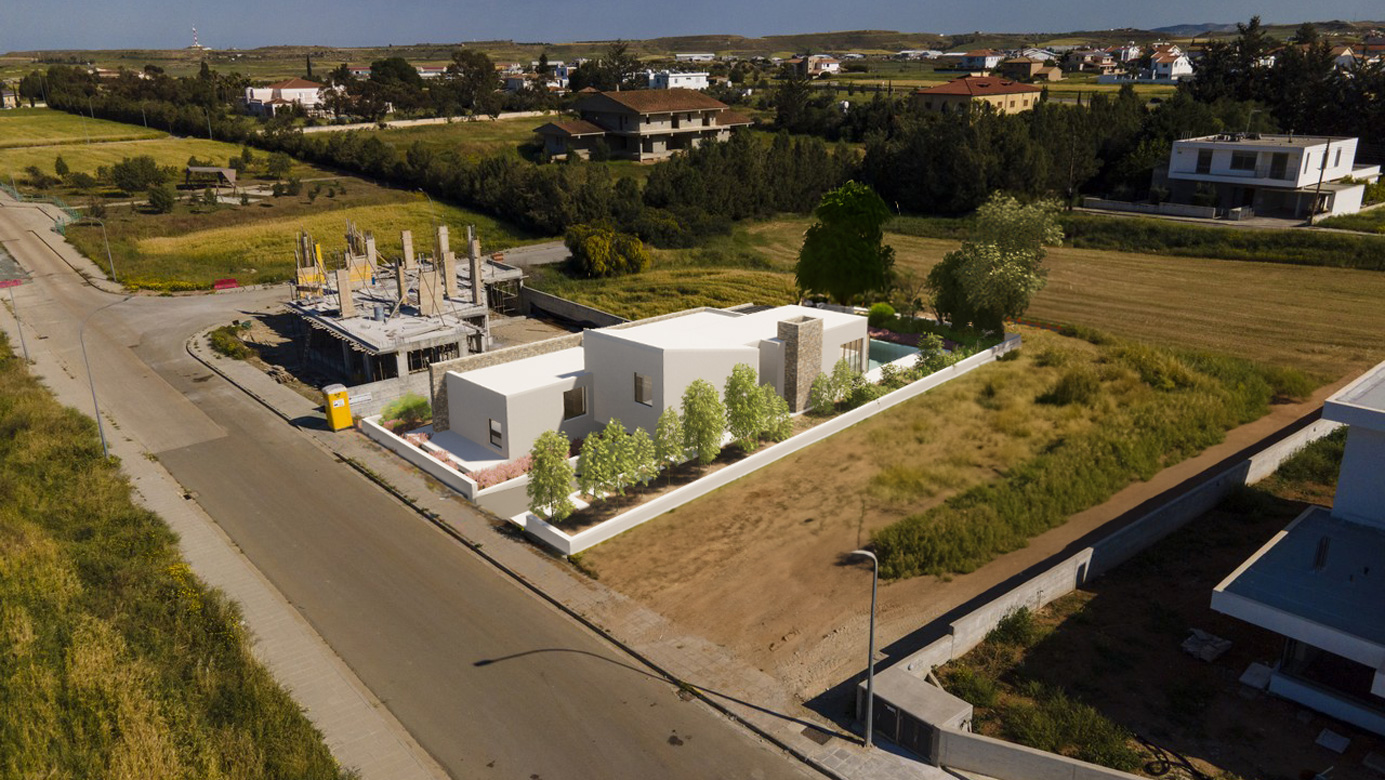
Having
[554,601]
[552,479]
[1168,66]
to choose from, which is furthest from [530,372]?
[1168,66]

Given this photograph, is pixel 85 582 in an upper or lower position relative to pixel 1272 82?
lower

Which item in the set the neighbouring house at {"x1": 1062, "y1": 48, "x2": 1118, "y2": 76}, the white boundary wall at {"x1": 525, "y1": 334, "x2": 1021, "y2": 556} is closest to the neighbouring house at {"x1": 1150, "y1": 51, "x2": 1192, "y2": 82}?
the neighbouring house at {"x1": 1062, "y1": 48, "x2": 1118, "y2": 76}

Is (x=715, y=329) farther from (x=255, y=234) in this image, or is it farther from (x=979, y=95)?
(x=979, y=95)

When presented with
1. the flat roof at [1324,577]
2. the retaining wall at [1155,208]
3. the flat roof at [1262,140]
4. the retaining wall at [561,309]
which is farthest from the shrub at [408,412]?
the flat roof at [1262,140]

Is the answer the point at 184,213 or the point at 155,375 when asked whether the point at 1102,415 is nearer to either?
the point at 155,375

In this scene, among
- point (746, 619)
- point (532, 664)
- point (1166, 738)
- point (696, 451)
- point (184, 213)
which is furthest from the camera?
point (184, 213)

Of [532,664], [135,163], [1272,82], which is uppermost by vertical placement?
[1272,82]

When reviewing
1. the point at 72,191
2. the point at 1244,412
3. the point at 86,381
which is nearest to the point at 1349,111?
the point at 1244,412
